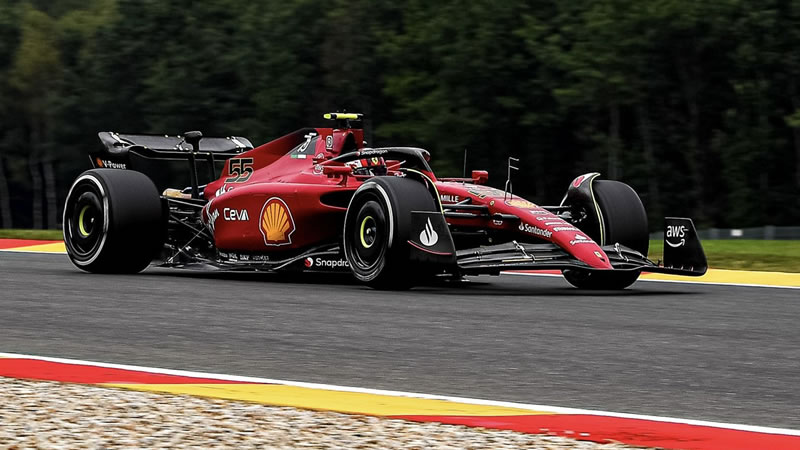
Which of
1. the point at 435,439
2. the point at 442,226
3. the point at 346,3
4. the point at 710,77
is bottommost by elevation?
the point at 435,439

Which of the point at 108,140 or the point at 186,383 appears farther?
the point at 108,140

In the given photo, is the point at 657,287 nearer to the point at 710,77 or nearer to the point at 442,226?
the point at 442,226

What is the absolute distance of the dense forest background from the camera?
4862 cm

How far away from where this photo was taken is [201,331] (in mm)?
8711

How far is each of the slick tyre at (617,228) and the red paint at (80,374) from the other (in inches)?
240

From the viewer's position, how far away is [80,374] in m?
6.93

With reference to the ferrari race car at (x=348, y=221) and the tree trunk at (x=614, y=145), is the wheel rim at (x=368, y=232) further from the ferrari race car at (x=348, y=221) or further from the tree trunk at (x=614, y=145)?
the tree trunk at (x=614, y=145)

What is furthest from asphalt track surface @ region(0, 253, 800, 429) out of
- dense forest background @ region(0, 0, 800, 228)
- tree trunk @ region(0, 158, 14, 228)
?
tree trunk @ region(0, 158, 14, 228)

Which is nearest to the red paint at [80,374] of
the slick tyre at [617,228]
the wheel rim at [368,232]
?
the wheel rim at [368,232]

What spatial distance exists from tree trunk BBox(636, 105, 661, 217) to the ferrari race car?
3646 centimetres

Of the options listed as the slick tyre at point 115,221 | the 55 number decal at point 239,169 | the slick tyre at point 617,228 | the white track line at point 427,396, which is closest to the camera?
the white track line at point 427,396

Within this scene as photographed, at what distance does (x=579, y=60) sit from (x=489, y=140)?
656 cm

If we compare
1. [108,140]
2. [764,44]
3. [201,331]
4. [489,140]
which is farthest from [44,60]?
[201,331]

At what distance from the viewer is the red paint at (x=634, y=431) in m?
5.30
